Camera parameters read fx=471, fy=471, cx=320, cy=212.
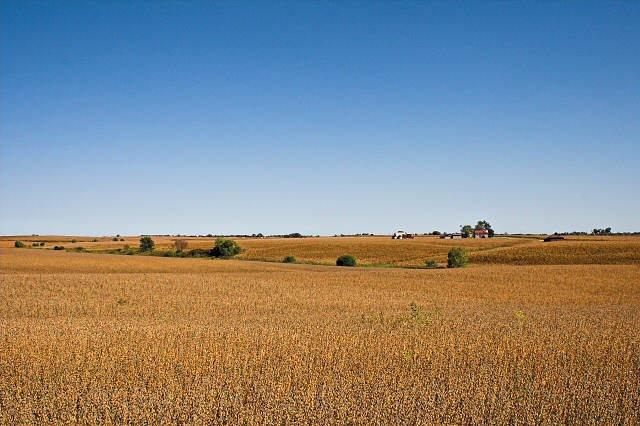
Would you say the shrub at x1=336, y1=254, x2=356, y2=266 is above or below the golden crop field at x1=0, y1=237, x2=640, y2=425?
below

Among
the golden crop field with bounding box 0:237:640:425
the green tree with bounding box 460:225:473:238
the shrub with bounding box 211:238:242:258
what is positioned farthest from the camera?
the green tree with bounding box 460:225:473:238

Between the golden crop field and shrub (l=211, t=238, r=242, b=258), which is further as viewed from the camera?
shrub (l=211, t=238, r=242, b=258)

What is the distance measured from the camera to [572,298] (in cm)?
2644

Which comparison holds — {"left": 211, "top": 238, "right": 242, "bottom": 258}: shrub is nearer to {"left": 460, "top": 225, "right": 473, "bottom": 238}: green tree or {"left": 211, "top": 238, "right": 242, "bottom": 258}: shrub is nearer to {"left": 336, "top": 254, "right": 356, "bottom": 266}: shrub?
{"left": 336, "top": 254, "right": 356, "bottom": 266}: shrub

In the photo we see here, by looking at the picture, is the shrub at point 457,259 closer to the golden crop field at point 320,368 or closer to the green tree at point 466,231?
the golden crop field at point 320,368

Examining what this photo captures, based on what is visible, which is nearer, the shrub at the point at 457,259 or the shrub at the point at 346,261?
the shrub at the point at 457,259

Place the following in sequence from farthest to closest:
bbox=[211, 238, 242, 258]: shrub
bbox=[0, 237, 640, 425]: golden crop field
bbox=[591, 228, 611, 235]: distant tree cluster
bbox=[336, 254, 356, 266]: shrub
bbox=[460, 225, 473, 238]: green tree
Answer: bbox=[591, 228, 611, 235]: distant tree cluster, bbox=[460, 225, 473, 238]: green tree, bbox=[211, 238, 242, 258]: shrub, bbox=[336, 254, 356, 266]: shrub, bbox=[0, 237, 640, 425]: golden crop field

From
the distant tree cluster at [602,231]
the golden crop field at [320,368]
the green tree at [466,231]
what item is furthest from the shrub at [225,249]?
the distant tree cluster at [602,231]

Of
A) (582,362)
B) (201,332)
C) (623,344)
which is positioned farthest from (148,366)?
(623,344)

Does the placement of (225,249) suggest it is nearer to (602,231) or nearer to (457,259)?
(457,259)

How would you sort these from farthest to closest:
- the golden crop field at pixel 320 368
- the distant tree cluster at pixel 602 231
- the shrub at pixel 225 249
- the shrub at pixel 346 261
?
the distant tree cluster at pixel 602 231, the shrub at pixel 225 249, the shrub at pixel 346 261, the golden crop field at pixel 320 368

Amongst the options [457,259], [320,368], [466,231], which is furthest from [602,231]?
[320,368]

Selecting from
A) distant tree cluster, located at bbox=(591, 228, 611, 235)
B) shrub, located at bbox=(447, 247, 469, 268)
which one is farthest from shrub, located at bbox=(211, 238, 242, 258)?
distant tree cluster, located at bbox=(591, 228, 611, 235)

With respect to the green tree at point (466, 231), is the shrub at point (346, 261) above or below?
below
